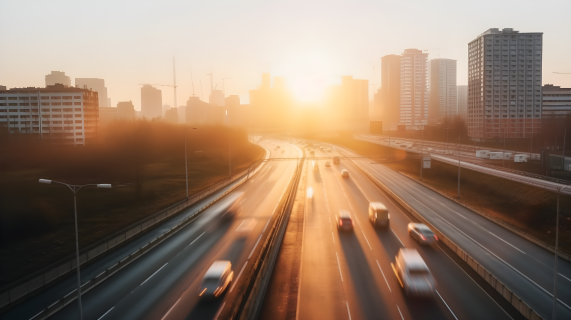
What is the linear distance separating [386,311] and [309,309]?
12.5 feet

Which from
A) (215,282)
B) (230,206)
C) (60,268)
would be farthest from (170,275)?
(230,206)

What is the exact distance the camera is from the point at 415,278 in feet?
69.8

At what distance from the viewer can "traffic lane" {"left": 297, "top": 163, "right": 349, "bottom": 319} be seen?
65.2ft

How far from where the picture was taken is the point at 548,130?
348 feet

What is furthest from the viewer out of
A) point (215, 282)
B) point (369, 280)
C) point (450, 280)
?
point (369, 280)

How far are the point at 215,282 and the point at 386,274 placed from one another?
35.2 feet

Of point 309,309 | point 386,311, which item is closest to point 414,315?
point 386,311

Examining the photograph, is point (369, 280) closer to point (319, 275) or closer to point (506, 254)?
point (319, 275)

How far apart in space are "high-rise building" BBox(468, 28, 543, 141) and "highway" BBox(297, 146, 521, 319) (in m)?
96.3

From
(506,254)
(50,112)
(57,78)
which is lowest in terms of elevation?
(506,254)

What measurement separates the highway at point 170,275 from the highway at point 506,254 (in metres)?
15.9

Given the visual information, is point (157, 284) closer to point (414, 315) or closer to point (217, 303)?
point (217, 303)

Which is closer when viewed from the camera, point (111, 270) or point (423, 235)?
point (111, 270)

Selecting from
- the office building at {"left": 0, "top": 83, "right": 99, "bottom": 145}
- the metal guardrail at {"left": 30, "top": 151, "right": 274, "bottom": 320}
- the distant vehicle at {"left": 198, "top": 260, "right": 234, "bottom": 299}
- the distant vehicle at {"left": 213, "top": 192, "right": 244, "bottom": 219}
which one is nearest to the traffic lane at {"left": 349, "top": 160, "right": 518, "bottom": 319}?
the distant vehicle at {"left": 198, "top": 260, "right": 234, "bottom": 299}
